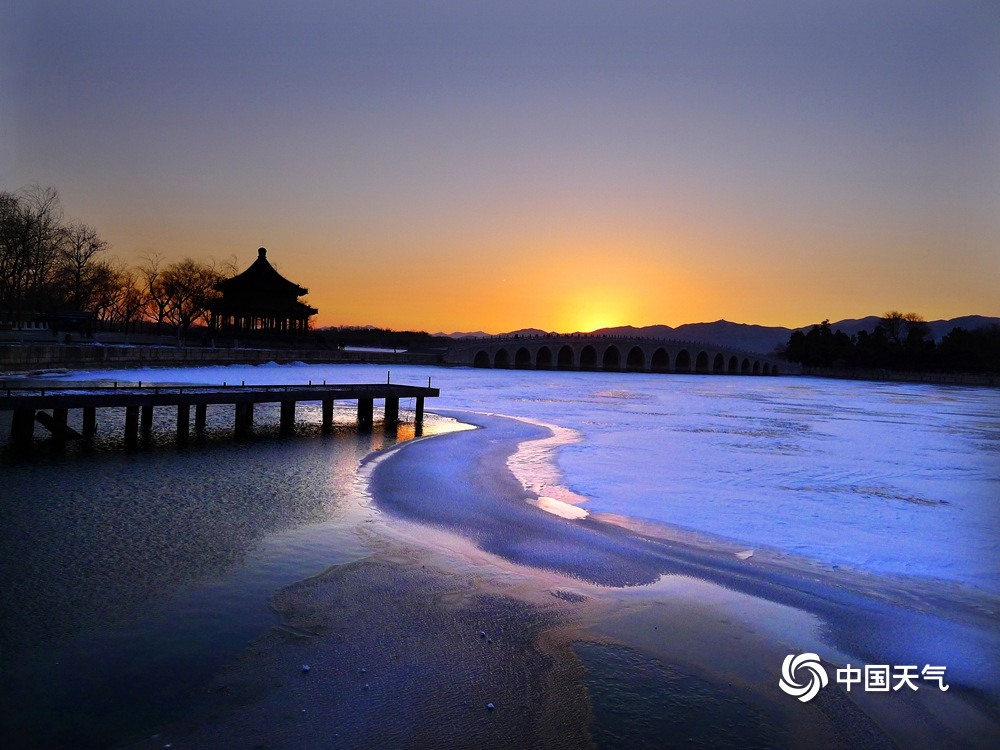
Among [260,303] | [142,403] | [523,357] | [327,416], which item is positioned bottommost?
[327,416]

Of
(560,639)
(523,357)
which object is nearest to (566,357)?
(523,357)

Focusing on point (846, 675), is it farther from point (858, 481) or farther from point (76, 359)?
point (76, 359)

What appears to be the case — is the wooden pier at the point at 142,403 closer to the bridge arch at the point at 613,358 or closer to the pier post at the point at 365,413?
the pier post at the point at 365,413

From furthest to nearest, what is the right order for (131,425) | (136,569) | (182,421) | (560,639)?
1. (182,421)
2. (131,425)
3. (136,569)
4. (560,639)

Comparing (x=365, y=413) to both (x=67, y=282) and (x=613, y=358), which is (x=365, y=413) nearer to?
(x=67, y=282)

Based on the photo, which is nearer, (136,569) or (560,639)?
(560,639)

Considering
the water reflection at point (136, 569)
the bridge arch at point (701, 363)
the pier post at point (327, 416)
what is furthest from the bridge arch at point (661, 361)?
the water reflection at point (136, 569)

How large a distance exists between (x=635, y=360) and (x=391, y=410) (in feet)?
421

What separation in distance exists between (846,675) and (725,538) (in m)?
5.12

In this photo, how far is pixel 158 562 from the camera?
1016cm

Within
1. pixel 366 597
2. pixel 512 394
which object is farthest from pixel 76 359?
pixel 366 597

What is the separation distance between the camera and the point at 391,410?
108ft

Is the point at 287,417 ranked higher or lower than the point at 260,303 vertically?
lower

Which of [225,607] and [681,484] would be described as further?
[681,484]
